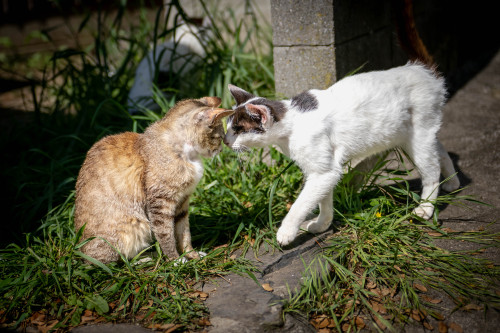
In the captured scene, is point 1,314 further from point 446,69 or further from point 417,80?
point 446,69

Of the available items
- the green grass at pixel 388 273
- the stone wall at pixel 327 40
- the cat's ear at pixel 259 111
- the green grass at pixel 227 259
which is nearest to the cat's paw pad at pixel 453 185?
the green grass at pixel 227 259

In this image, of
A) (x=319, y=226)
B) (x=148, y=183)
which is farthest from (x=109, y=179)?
(x=319, y=226)

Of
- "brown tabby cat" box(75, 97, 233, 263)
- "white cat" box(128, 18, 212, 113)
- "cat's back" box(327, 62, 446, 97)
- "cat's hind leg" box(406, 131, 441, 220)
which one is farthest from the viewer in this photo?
"white cat" box(128, 18, 212, 113)

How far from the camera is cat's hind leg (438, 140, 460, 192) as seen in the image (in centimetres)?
335

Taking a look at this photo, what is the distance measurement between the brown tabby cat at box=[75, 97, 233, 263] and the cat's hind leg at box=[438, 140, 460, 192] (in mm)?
1838

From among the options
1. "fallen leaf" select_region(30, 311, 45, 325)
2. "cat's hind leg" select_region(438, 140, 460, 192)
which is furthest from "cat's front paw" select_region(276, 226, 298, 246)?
"fallen leaf" select_region(30, 311, 45, 325)

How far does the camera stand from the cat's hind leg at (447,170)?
11.0 ft

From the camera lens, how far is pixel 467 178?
12.0 ft

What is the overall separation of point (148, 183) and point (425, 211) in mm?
2065

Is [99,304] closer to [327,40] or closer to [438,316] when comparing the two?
[438,316]

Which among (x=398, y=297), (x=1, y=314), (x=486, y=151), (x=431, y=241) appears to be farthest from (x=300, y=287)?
(x=486, y=151)

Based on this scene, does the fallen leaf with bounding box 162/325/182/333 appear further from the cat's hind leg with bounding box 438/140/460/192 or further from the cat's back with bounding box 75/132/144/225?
the cat's hind leg with bounding box 438/140/460/192

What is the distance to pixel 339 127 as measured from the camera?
2896mm

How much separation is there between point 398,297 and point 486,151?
2.24 metres
